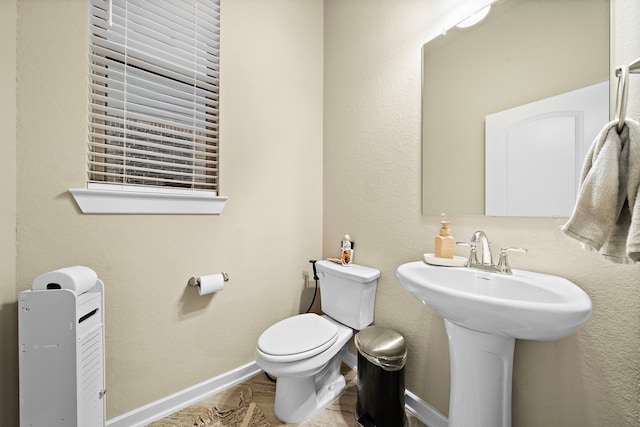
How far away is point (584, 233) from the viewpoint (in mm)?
618

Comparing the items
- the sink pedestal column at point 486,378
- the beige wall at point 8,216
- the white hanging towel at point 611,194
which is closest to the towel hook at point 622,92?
the white hanging towel at point 611,194

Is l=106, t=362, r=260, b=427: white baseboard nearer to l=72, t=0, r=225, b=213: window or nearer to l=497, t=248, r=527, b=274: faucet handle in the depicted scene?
l=72, t=0, r=225, b=213: window

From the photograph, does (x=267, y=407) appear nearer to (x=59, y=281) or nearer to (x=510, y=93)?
(x=59, y=281)

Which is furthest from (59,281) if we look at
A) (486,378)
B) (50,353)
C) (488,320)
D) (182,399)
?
(486,378)

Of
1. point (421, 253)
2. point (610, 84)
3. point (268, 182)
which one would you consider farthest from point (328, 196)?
point (610, 84)

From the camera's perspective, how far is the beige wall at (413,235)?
2.54ft

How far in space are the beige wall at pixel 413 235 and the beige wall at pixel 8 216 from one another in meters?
1.53

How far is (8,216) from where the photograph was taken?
949 mm

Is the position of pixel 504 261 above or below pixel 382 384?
above

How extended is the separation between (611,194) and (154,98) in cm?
177

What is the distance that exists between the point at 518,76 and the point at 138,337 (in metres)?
2.03

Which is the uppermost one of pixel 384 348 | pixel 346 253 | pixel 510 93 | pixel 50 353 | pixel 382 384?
pixel 510 93

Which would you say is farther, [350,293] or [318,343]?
[350,293]

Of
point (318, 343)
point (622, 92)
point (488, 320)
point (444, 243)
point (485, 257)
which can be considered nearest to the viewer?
point (622, 92)
